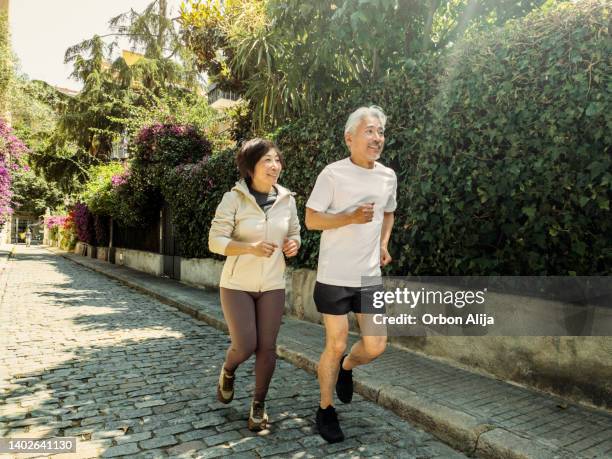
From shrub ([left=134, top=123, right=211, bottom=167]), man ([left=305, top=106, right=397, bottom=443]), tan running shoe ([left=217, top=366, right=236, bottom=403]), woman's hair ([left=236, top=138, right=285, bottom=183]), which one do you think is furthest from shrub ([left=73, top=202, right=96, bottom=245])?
man ([left=305, top=106, right=397, bottom=443])

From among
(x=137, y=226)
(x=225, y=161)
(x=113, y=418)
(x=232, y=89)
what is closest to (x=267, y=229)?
(x=113, y=418)

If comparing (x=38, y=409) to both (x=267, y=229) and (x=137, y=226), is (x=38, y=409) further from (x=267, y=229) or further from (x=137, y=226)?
(x=137, y=226)

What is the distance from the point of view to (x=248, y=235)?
10.4 feet

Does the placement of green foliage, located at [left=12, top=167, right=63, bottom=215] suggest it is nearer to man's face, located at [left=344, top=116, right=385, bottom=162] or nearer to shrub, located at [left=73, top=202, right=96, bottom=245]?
shrub, located at [left=73, top=202, right=96, bottom=245]

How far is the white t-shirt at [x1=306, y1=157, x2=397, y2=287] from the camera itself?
2934 mm

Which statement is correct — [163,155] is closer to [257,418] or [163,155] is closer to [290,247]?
[290,247]

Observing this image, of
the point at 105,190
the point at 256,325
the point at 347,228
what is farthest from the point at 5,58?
the point at 347,228

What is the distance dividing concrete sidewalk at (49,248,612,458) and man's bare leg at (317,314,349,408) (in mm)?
825

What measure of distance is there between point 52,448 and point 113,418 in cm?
54

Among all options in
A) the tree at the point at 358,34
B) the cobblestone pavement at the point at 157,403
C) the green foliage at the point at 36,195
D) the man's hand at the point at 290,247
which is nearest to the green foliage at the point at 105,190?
the cobblestone pavement at the point at 157,403

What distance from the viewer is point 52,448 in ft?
9.77

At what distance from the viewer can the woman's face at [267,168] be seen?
3.19 metres

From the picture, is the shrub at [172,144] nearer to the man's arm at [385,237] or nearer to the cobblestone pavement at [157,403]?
the cobblestone pavement at [157,403]

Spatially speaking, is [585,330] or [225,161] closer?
[585,330]
